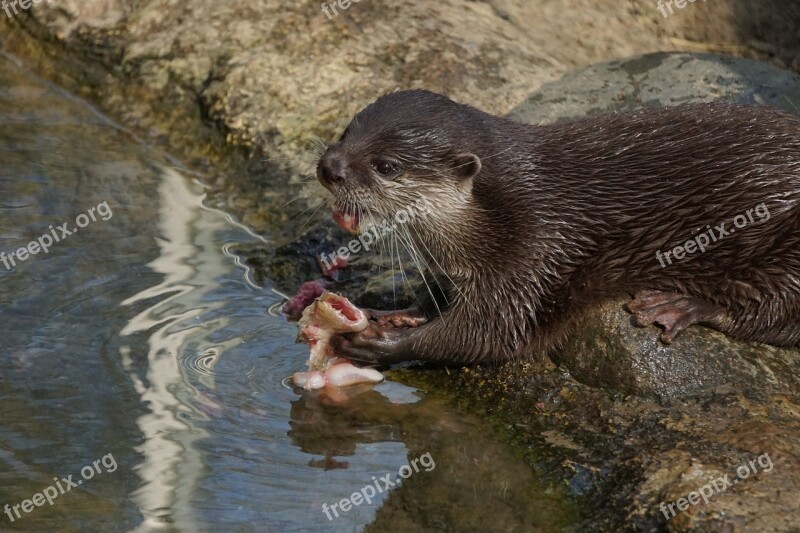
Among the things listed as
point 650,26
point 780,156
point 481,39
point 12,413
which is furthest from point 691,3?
point 12,413

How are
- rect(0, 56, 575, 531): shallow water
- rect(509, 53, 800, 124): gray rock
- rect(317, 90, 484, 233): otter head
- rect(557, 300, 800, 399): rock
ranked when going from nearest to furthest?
1. rect(0, 56, 575, 531): shallow water
2. rect(557, 300, 800, 399): rock
3. rect(317, 90, 484, 233): otter head
4. rect(509, 53, 800, 124): gray rock


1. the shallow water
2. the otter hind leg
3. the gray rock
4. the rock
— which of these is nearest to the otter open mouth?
the shallow water

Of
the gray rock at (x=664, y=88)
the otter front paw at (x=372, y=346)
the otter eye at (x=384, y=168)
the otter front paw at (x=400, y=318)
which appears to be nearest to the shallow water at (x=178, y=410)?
the otter front paw at (x=372, y=346)

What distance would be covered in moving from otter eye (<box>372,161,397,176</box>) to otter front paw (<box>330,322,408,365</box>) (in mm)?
594

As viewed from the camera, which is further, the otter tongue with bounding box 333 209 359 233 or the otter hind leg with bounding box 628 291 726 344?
the otter tongue with bounding box 333 209 359 233

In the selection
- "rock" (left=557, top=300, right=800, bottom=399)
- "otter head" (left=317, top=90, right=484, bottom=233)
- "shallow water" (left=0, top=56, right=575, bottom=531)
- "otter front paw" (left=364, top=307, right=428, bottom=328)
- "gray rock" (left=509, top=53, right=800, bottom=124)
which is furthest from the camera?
"gray rock" (left=509, top=53, right=800, bottom=124)

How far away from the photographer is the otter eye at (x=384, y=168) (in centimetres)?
419

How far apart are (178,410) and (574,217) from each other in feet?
5.18

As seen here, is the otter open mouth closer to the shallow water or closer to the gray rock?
the shallow water

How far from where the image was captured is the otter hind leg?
158 inches

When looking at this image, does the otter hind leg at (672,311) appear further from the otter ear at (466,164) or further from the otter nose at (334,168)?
the otter nose at (334,168)

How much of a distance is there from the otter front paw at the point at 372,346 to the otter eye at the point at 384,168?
0.59 metres

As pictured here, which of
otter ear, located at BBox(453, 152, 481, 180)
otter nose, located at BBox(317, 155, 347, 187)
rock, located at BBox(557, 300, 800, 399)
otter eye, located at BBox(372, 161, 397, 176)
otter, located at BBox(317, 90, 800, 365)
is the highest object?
otter nose, located at BBox(317, 155, 347, 187)

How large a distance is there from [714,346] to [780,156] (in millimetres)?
733
